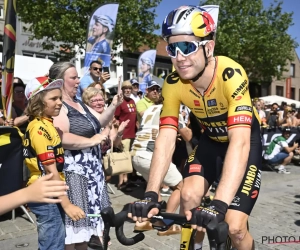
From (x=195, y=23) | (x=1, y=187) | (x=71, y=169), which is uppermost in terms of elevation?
(x=195, y=23)

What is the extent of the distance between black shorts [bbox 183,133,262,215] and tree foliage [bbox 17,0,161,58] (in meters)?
17.9

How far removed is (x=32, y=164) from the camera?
9.59 ft

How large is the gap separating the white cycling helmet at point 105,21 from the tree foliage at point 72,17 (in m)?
10.3

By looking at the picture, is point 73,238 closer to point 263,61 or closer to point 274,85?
point 263,61

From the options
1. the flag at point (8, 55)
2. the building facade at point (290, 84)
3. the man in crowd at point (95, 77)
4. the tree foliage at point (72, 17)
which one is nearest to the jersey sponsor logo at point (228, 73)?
the flag at point (8, 55)

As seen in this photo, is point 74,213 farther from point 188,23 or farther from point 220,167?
point 188,23

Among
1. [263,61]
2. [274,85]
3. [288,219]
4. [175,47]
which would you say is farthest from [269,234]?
[274,85]

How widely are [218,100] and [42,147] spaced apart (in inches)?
58.1

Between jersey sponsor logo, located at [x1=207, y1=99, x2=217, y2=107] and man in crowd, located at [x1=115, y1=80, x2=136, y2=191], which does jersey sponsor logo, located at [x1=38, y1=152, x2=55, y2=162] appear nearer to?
jersey sponsor logo, located at [x1=207, y1=99, x2=217, y2=107]

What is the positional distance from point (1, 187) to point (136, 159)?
2.50 meters

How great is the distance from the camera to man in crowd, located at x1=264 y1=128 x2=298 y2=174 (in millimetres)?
9516

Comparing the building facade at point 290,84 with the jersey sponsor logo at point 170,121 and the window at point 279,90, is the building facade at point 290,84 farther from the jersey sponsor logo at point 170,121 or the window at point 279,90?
the jersey sponsor logo at point 170,121

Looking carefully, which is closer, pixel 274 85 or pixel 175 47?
pixel 175 47

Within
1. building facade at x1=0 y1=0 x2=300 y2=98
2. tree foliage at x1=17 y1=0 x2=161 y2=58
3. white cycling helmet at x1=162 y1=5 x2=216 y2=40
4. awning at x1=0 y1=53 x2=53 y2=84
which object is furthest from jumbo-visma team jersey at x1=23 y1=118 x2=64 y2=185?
tree foliage at x1=17 y1=0 x2=161 y2=58
